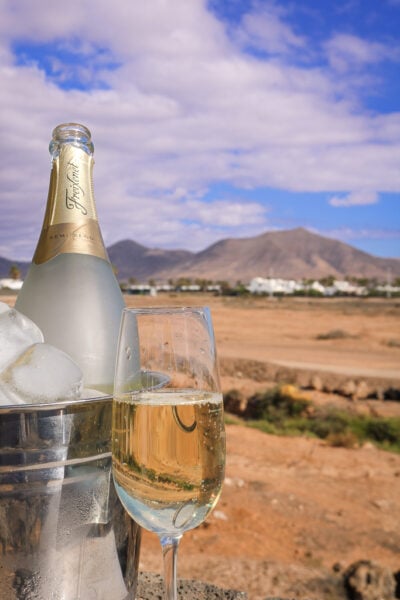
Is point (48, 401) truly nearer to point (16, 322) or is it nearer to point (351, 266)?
point (16, 322)

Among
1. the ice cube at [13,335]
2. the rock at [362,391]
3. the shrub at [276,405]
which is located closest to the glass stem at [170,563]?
the ice cube at [13,335]

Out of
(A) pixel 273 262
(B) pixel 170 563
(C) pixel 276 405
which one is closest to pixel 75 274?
(B) pixel 170 563

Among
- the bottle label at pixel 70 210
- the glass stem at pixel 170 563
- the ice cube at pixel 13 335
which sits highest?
the bottle label at pixel 70 210

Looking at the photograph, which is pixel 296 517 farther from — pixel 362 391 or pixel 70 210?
pixel 362 391

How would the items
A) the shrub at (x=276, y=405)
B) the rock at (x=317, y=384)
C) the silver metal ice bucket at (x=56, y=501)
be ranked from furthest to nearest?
the rock at (x=317, y=384) → the shrub at (x=276, y=405) → the silver metal ice bucket at (x=56, y=501)

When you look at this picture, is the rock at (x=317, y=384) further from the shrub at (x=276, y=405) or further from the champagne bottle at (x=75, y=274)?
the champagne bottle at (x=75, y=274)

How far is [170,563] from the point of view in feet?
4.28

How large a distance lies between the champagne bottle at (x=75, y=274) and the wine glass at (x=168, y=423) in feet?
1.10

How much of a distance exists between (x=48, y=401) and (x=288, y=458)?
8.48m

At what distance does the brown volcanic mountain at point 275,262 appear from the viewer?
161000 mm

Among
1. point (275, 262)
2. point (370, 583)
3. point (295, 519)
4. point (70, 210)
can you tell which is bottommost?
point (295, 519)

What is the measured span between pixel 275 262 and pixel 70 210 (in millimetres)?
168921

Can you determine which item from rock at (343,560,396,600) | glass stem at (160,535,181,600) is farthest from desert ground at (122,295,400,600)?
glass stem at (160,535,181,600)

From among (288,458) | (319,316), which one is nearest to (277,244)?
(319,316)
